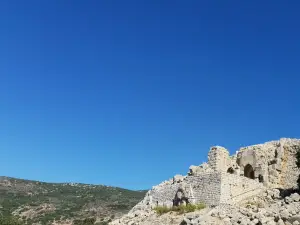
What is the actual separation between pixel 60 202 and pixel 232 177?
62946mm

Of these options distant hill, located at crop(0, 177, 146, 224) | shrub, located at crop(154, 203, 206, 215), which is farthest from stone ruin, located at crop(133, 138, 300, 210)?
distant hill, located at crop(0, 177, 146, 224)

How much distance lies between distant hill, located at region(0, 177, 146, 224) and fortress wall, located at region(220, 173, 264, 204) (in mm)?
42595

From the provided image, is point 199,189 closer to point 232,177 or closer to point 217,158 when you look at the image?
point 232,177

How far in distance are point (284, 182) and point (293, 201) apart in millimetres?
9731

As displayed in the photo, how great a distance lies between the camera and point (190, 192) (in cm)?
2491

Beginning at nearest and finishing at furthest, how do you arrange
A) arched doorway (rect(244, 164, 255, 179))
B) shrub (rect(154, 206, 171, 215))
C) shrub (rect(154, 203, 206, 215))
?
shrub (rect(154, 203, 206, 215))
shrub (rect(154, 206, 171, 215))
arched doorway (rect(244, 164, 255, 179))

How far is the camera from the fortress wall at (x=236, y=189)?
78.1ft

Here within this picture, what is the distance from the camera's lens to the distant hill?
70.7 m

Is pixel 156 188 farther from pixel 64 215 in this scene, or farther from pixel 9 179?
pixel 9 179

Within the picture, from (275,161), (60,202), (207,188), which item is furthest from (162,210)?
(60,202)

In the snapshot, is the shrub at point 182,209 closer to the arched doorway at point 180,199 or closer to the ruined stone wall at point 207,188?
the ruined stone wall at point 207,188

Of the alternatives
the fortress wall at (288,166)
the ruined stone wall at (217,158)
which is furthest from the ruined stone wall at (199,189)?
the fortress wall at (288,166)

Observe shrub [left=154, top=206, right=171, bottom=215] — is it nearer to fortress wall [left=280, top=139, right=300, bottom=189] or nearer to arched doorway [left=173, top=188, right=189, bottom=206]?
arched doorway [left=173, top=188, right=189, bottom=206]

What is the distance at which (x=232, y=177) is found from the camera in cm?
2444
